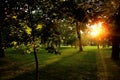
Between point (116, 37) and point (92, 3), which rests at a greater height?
point (92, 3)

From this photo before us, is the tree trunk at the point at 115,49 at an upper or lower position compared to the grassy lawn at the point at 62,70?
upper

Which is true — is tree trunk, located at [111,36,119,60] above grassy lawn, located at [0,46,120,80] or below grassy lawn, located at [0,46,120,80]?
above

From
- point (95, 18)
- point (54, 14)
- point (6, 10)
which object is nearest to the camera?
point (6, 10)

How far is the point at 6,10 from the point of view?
40.2 feet

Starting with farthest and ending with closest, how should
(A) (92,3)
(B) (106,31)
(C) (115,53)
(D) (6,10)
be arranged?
(B) (106,31) → (C) (115,53) → (A) (92,3) → (D) (6,10)

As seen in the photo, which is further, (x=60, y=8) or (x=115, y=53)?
(x=115, y=53)

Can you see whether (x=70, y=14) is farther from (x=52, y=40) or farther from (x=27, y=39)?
(x=27, y=39)

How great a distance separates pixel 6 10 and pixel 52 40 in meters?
3.13

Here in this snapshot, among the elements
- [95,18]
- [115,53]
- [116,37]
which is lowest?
[115,53]

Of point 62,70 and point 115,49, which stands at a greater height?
point 115,49

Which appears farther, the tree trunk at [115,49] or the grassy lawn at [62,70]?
the tree trunk at [115,49]

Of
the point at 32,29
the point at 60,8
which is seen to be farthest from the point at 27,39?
the point at 60,8

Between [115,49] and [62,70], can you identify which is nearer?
[62,70]

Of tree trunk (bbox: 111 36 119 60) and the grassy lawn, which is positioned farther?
tree trunk (bbox: 111 36 119 60)
